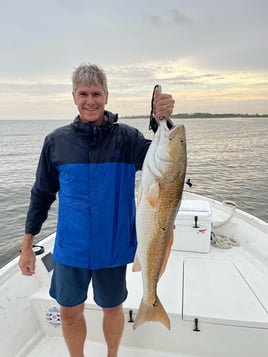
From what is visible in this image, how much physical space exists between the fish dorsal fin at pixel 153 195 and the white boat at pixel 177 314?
4.77 ft

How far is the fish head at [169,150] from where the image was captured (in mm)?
1861

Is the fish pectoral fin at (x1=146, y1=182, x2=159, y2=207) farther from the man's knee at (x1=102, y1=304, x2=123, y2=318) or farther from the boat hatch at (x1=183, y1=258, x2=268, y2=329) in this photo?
the boat hatch at (x1=183, y1=258, x2=268, y2=329)

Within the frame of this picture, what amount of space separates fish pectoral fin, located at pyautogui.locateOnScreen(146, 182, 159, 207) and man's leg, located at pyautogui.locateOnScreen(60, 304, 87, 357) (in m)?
1.19

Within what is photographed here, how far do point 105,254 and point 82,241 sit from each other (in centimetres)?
19

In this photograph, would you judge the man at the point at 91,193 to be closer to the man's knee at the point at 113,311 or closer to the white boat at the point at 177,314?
the man's knee at the point at 113,311

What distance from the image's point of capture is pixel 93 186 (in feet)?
7.51

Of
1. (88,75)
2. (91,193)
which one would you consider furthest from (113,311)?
(88,75)

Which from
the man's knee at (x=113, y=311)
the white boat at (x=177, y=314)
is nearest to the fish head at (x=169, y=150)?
the man's knee at (x=113, y=311)

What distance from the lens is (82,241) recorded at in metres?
2.34

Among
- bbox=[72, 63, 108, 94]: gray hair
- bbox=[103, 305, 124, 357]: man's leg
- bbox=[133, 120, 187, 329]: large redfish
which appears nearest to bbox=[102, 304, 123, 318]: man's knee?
bbox=[103, 305, 124, 357]: man's leg

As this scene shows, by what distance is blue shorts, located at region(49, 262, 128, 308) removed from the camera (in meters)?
2.40

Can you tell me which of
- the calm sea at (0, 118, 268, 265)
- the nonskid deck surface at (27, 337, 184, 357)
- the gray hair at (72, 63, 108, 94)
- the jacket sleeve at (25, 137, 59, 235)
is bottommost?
the calm sea at (0, 118, 268, 265)

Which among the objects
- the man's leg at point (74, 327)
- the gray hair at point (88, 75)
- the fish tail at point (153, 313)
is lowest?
the man's leg at point (74, 327)

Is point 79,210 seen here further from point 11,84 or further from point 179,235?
point 11,84
